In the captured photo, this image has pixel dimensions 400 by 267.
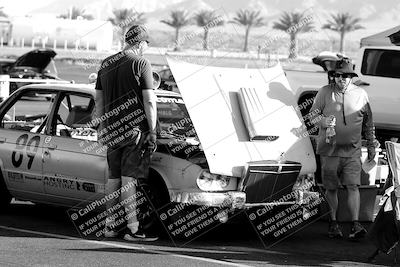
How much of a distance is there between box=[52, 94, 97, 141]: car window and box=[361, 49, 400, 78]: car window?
615 centimetres

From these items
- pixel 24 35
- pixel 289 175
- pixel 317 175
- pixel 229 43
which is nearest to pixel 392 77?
pixel 317 175

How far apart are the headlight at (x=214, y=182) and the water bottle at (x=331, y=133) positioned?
3.61ft

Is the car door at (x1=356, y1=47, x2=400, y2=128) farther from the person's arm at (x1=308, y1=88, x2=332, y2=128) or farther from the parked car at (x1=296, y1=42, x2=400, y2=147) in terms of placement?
the person's arm at (x1=308, y1=88, x2=332, y2=128)

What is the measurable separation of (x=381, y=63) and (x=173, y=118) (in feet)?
19.9

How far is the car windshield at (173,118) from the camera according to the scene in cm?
915

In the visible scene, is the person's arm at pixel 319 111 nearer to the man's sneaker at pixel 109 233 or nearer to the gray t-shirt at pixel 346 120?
the gray t-shirt at pixel 346 120

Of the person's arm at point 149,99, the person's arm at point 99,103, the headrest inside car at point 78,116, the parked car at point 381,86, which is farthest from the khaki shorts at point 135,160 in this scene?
the parked car at point 381,86

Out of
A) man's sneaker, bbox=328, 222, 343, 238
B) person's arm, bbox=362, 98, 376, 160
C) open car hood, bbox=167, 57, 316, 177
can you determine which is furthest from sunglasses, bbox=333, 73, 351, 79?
man's sneaker, bbox=328, 222, 343, 238

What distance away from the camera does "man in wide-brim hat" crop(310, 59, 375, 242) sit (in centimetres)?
888

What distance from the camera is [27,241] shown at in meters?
8.09

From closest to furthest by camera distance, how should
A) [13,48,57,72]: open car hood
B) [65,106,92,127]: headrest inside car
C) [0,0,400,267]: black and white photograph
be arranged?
[0,0,400,267]: black and white photograph
[65,106,92,127]: headrest inside car
[13,48,57,72]: open car hood

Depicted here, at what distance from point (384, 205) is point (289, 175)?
119 centimetres

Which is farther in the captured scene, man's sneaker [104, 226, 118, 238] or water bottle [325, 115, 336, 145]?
water bottle [325, 115, 336, 145]

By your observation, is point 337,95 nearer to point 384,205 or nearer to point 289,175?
point 289,175
